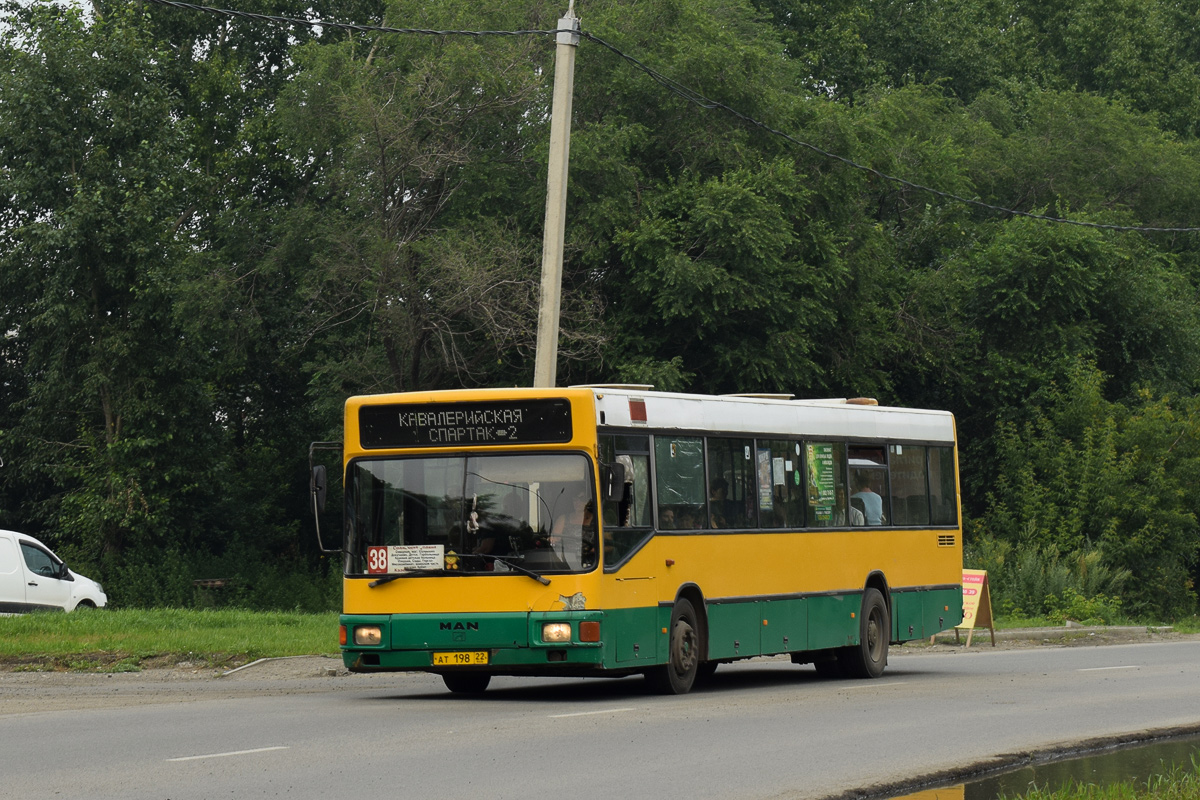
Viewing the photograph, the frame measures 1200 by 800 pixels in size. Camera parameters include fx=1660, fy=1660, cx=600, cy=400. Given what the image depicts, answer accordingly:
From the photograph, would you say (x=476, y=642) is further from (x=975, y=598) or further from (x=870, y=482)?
(x=975, y=598)

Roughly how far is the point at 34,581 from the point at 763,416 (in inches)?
642

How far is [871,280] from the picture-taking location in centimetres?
3534

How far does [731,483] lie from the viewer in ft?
54.3

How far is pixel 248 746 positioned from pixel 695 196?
2127cm

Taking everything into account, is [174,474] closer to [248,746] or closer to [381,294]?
[381,294]

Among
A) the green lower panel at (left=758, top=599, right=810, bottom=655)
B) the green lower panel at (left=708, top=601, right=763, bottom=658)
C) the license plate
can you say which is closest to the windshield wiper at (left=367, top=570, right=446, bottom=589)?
the license plate

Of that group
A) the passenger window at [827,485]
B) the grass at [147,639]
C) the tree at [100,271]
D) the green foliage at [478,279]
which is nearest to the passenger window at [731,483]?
the passenger window at [827,485]

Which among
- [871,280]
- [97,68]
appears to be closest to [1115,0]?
[871,280]

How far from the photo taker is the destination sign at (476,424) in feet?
47.7

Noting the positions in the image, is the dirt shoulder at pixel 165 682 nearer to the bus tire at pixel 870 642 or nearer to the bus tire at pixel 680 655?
the bus tire at pixel 680 655

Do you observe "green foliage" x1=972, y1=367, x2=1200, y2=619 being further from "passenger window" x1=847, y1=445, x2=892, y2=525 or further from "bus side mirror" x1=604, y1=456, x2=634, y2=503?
"bus side mirror" x1=604, y1=456, x2=634, y2=503

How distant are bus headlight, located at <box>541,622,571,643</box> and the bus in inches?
0.5

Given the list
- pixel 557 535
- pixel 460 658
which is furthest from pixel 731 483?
pixel 460 658

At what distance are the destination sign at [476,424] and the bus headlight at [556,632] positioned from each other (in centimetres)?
159
